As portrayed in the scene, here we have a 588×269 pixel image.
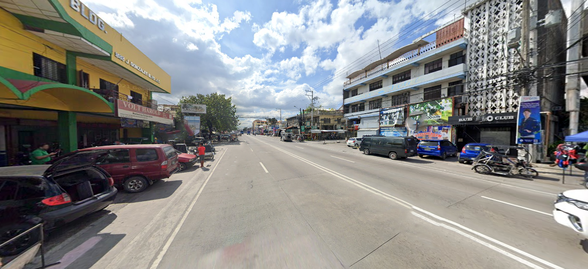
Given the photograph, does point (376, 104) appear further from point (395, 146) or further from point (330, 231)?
point (330, 231)

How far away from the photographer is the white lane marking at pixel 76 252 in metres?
2.87

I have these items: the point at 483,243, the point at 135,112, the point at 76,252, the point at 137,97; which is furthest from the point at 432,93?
the point at 137,97

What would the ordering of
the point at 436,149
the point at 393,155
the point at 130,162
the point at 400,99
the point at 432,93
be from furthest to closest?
the point at 400,99 → the point at 432,93 → the point at 436,149 → the point at 393,155 → the point at 130,162

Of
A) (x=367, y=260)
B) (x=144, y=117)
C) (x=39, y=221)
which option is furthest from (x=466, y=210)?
(x=144, y=117)

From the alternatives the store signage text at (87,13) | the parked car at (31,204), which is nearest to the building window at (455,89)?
the parked car at (31,204)

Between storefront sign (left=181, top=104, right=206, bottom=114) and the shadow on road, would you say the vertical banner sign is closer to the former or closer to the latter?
the shadow on road

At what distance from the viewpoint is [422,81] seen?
20.3m

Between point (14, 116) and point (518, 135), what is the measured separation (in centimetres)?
3017

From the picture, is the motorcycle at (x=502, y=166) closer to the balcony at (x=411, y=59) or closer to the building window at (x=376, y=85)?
the balcony at (x=411, y=59)

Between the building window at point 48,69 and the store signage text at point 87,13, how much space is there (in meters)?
2.96

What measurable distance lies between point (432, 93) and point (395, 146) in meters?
11.0

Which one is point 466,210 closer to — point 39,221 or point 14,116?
point 39,221

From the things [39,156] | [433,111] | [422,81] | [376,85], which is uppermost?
[376,85]

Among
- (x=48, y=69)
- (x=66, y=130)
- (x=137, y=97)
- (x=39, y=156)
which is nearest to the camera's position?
(x=39, y=156)
